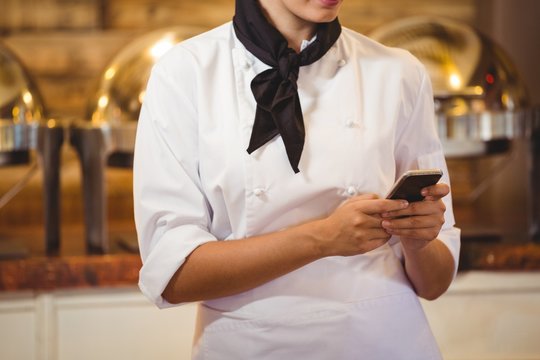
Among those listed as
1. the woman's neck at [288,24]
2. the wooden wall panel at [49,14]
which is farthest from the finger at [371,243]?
the wooden wall panel at [49,14]

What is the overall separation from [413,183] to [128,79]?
1.51m

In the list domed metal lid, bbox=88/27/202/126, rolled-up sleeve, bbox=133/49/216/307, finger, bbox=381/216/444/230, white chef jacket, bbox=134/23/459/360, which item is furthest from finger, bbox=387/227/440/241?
domed metal lid, bbox=88/27/202/126

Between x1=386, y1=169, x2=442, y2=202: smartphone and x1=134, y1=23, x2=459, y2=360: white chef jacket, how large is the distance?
0.43 ft

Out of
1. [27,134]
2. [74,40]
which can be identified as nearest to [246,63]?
[27,134]

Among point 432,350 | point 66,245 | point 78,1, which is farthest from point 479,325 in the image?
point 78,1

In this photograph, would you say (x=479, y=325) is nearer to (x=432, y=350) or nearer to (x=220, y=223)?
(x=432, y=350)

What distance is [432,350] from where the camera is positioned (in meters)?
1.42

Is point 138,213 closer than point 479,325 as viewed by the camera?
Yes

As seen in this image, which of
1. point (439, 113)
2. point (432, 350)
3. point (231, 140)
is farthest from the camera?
point (439, 113)

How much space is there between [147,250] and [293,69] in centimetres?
38

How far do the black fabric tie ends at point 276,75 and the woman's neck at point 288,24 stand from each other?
2 cm

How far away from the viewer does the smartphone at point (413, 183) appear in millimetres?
1137

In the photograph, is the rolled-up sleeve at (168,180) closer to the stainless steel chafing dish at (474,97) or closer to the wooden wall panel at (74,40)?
the stainless steel chafing dish at (474,97)

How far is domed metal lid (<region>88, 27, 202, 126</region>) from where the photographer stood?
2.48 metres
